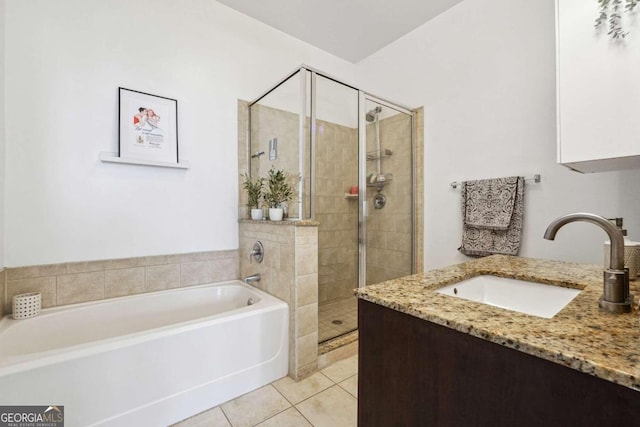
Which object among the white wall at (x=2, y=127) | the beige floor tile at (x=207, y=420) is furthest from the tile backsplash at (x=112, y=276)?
the beige floor tile at (x=207, y=420)

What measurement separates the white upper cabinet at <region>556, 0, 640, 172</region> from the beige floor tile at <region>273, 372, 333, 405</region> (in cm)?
176

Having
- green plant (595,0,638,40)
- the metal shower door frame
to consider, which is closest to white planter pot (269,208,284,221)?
the metal shower door frame

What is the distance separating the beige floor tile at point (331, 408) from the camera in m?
1.43

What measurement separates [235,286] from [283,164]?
3.58 feet

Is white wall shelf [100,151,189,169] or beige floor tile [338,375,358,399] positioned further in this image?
white wall shelf [100,151,189,169]

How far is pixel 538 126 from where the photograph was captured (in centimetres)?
191

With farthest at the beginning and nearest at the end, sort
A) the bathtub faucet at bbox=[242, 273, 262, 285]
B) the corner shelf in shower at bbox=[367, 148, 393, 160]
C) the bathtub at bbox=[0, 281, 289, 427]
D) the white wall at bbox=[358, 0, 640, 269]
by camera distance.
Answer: the corner shelf in shower at bbox=[367, 148, 393, 160]
the bathtub faucet at bbox=[242, 273, 262, 285]
the white wall at bbox=[358, 0, 640, 269]
the bathtub at bbox=[0, 281, 289, 427]

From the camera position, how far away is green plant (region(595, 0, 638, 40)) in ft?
3.25

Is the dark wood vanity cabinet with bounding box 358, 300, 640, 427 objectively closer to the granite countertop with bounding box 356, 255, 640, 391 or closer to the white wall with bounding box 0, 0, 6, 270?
the granite countertop with bounding box 356, 255, 640, 391

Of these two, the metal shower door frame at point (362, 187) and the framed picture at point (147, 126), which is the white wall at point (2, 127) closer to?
the framed picture at point (147, 126)

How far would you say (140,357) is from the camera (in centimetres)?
134

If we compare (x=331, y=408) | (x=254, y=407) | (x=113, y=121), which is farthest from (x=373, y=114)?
(x=254, y=407)

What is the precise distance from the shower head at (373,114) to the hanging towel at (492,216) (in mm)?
988

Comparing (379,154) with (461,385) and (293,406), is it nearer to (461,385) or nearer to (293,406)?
(293,406)
